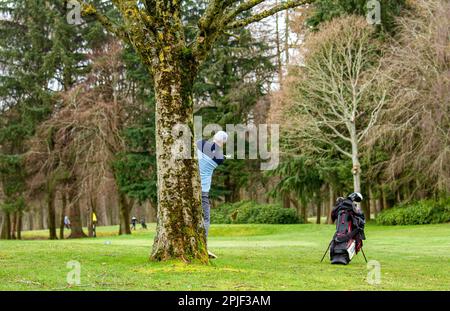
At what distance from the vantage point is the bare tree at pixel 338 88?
3231cm

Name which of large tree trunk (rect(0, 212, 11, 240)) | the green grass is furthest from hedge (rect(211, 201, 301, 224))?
the green grass

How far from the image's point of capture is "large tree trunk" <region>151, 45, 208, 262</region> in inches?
364

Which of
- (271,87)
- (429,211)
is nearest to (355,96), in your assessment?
(429,211)

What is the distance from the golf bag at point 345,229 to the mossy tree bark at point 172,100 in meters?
2.86

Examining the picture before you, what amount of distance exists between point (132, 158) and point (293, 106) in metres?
11.1

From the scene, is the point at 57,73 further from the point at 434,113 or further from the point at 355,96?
the point at 434,113

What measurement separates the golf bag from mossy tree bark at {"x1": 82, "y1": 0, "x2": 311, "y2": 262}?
9.39ft

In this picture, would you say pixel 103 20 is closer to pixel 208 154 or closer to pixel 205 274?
pixel 208 154

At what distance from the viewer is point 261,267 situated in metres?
9.95

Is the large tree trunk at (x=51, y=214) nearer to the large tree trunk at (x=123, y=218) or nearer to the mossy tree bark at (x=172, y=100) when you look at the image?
the large tree trunk at (x=123, y=218)

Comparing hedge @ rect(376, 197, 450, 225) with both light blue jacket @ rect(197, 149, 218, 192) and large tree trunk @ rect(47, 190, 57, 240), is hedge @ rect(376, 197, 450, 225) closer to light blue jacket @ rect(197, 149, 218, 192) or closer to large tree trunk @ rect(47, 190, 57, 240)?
large tree trunk @ rect(47, 190, 57, 240)

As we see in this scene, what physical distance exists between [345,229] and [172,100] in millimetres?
3961

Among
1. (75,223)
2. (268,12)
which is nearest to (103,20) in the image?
(268,12)

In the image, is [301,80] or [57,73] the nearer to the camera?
[301,80]
